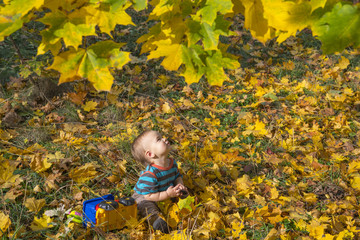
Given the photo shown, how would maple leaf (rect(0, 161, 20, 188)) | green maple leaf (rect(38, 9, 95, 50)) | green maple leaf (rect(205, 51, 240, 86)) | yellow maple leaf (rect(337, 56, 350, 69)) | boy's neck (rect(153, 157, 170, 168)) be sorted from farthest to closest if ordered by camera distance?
yellow maple leaf (rect(337, 56, 350, 69)) < maple leaf (rect(0, 161, 20, 188)) < boy's neck (rect(153, 157, 170, 168)) < green maple leaf (rect(205, 51, 240, 86)) < green maple leaf (rect(38, 9, 95, 50))

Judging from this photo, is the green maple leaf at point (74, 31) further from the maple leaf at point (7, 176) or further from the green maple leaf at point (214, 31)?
the maple leaf at point (7, 176)

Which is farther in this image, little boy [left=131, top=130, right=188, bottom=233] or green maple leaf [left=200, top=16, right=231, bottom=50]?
little boy [left=131, top=130, right=188, bottom=233]

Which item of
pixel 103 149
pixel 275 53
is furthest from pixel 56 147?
pixel 275 53

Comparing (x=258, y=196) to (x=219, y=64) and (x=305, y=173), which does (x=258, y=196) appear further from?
(x=219, y=64)

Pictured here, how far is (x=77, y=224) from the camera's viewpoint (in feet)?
6.28

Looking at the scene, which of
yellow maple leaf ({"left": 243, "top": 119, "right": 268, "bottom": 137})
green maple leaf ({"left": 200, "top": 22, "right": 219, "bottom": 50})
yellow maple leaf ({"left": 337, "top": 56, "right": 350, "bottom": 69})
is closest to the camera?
green maple leaf ({"left": 200, "top": 22, "right": 219, "bottom": 50})

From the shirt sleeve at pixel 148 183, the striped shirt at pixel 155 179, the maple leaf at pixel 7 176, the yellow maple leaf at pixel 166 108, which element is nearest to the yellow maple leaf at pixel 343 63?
the yellow maple leaf at pixel 166 108

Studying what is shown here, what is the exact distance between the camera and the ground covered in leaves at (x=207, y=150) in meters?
1.93

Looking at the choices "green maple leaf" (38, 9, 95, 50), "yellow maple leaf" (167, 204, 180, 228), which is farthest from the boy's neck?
"green maple leaf" (38, 9, 95, 50)

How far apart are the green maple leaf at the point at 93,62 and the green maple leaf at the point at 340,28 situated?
0.72 m

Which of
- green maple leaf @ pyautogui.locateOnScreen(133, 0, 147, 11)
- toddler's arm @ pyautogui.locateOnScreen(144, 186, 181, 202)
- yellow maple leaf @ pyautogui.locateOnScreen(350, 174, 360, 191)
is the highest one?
green maple leaf @ pyautogui.locateOnScreen(133, 0, 147, 11)

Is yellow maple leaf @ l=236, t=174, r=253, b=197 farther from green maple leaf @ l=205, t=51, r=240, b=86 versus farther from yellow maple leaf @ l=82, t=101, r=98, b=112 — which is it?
yellow maple leaf @ l=82, t=101, r=98, b=112

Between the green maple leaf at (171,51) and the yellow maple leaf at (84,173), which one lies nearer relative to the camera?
the green maple leaf at (171,51)

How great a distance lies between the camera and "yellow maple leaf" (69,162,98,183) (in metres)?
2.30
